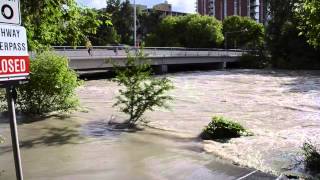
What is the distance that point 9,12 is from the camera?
12.5 ft

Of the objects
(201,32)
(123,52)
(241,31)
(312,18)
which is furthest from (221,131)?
(241,31)

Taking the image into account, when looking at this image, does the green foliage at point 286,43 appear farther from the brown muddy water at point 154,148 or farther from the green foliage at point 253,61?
the brown muddy water at point 154,148

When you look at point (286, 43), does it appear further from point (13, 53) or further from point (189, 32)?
point (13, 53)

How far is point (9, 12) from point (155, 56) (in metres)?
59.9

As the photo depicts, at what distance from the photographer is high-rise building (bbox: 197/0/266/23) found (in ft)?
551

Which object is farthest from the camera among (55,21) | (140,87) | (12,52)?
(140,87)

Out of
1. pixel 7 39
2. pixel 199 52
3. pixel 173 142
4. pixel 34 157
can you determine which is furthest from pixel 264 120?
pixel 199 52

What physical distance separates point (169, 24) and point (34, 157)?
3717 inches

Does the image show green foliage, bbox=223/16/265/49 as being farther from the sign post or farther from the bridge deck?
the sign post

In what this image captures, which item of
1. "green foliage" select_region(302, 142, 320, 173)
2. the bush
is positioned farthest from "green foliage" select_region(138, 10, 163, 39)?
"green foliage" select_region(302, 142, 320, 173)

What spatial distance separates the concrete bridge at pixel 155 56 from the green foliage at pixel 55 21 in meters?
30.0

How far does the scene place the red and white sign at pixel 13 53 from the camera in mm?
3654

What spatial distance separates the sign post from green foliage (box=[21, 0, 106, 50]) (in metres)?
2.60

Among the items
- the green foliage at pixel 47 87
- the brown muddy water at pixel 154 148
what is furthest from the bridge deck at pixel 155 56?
the green foliage at pixel 47 87
